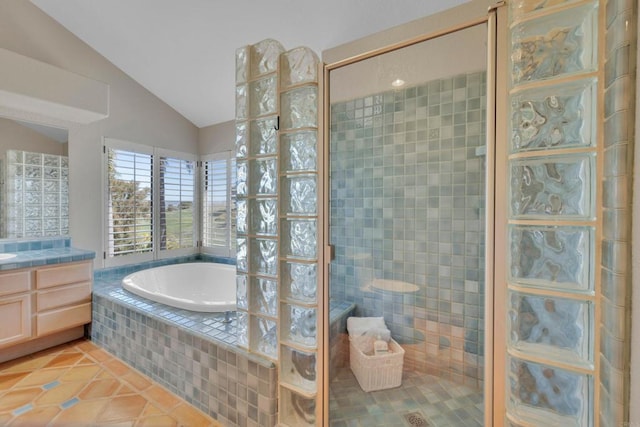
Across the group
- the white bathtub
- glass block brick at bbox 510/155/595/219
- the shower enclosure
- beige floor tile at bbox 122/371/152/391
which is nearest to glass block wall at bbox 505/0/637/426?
glass block brick at bbox 510/155/595/219

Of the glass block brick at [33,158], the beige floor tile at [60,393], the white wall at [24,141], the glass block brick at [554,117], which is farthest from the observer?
the glass block brick at [33,158]

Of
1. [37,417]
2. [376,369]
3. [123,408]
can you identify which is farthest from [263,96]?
[37,417]

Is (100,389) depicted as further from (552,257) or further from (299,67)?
(552,257)

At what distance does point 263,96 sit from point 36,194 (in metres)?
2.62

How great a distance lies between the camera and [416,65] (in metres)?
1.87

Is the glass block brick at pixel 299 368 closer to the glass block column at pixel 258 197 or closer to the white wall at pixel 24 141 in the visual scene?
the glass block column at pixel 258 197

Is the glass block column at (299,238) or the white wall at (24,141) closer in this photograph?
the glass block column at (299,238)

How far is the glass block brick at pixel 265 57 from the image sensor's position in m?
1.40

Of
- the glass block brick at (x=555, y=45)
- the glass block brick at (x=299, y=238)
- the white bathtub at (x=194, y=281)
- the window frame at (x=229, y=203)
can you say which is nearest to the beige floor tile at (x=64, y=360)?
the white bathtub at (x=194, y=281)

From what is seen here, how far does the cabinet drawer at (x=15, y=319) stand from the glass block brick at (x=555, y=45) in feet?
11.2

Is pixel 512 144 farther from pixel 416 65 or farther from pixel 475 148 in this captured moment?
pixel 416 65

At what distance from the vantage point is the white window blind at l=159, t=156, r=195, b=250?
343cm

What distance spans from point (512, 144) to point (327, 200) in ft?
2.49

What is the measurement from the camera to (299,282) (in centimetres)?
137
